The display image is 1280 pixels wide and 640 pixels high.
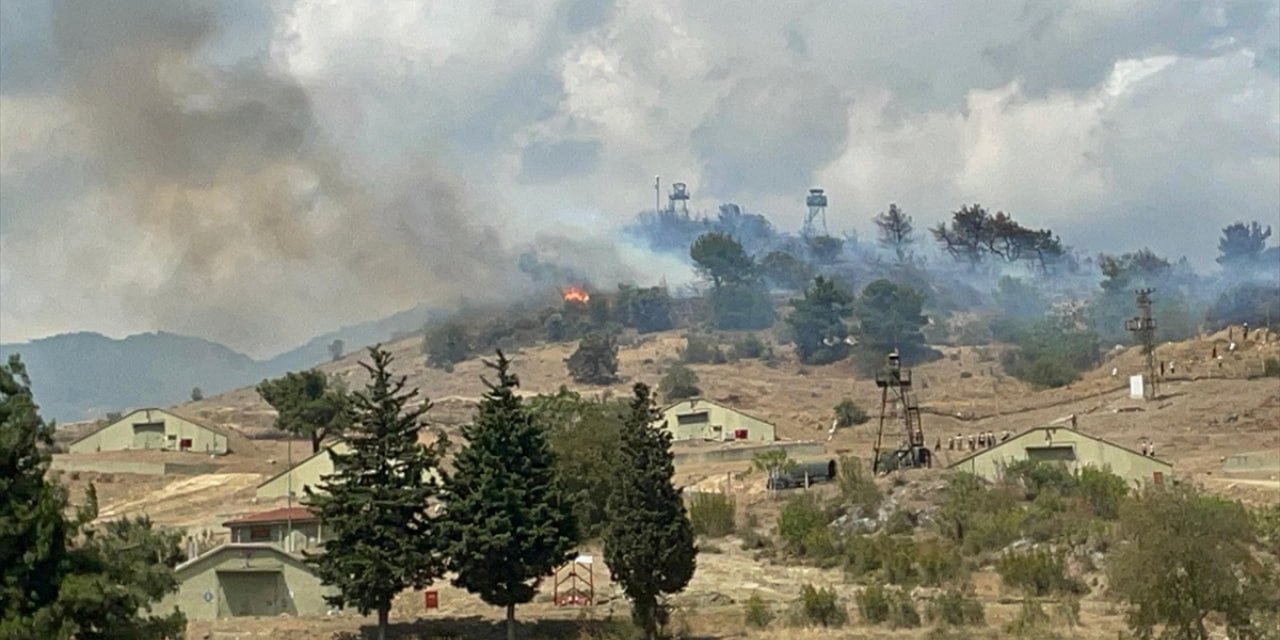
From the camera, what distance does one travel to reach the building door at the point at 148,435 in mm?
93812

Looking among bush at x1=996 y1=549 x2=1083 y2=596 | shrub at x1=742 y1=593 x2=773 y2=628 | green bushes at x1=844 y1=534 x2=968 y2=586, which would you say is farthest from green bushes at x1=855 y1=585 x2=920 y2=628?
green bushes at x1=844 y1=534 x2=968 y2=586

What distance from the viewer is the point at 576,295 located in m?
176

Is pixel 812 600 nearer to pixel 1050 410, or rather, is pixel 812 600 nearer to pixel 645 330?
pixel 1050 410

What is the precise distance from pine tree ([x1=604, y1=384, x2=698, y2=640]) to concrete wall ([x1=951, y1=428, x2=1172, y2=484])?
96.6ft

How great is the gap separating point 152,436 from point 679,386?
42.3 metres

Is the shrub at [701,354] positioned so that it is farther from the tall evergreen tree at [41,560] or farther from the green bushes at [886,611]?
the tall evergreen tree at [41,560]

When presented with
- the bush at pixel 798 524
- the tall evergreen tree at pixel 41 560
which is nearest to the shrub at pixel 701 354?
the bush at pixel 798 524

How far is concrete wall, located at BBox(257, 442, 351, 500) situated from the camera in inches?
2785

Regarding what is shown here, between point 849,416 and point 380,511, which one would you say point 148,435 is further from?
point 380,511

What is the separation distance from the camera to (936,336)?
156500 mm

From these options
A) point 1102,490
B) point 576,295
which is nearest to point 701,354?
point 576,295

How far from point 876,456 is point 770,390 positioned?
1959 inches

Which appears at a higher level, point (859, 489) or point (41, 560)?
point (859, 489)

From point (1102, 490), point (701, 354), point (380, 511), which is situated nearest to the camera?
point (380, 511)
